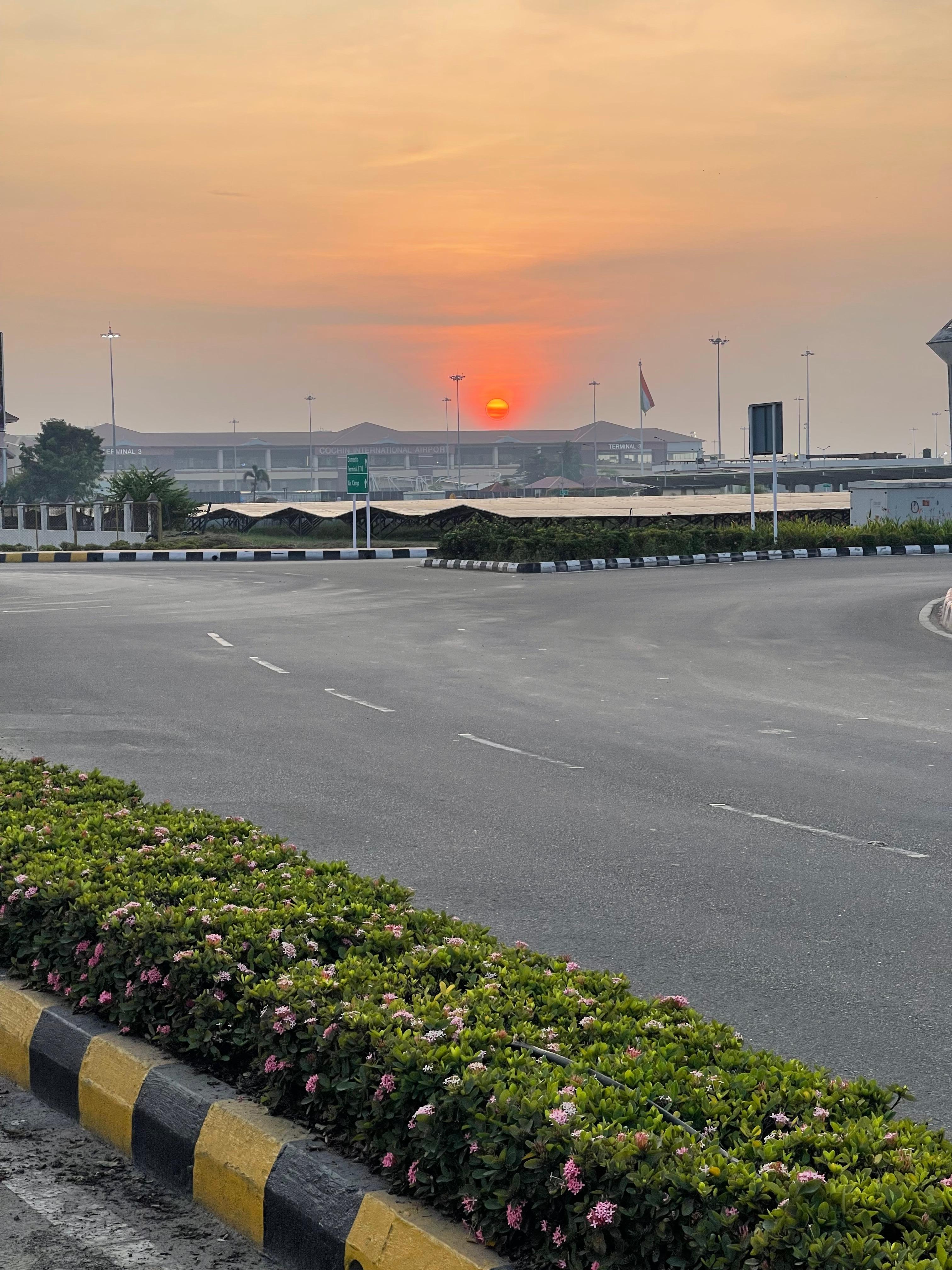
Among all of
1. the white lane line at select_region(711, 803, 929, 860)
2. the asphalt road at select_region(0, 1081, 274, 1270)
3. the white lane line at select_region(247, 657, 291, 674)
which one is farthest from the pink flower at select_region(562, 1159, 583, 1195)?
the white lane line at select_region(247, 657, 291, 674)

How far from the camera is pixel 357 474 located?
4553cm

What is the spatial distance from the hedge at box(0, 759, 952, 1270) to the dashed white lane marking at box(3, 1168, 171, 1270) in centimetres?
49

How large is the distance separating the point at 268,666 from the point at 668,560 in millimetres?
25723

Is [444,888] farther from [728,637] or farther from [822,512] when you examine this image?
[822,512]

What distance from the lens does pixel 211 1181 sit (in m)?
4.00

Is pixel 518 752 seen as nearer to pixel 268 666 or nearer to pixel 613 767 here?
pixel 613 767

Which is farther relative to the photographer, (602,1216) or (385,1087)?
(385,1087)

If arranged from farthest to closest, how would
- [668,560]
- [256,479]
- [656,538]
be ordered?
[256,479], [656,538], [668,560]

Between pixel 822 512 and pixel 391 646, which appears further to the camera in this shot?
pixel 822 512

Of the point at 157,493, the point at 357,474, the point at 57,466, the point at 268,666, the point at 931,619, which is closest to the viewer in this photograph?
the point at 268,666

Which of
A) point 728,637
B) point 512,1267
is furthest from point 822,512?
point 512,1267

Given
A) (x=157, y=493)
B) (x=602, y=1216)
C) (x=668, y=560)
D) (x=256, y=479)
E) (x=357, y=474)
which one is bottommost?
(x=602, y=1216)

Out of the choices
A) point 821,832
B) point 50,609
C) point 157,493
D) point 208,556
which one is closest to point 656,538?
point 208,556

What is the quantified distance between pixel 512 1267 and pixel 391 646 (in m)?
15.8
